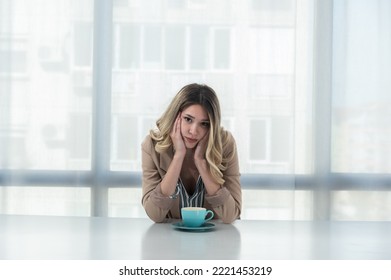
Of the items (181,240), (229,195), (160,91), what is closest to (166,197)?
(229,195)

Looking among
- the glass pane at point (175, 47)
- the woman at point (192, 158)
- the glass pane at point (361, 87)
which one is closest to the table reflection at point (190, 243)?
the woman at point (192, 158)

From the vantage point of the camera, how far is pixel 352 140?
11.4ft

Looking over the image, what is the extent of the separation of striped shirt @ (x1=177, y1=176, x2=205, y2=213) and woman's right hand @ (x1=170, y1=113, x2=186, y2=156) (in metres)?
0.13

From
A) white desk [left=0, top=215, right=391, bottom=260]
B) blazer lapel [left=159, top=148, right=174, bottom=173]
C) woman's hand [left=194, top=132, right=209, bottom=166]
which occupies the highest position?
woman's hand [left=194, top=132, right=209, bottom=166]

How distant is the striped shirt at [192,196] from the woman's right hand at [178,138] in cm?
13

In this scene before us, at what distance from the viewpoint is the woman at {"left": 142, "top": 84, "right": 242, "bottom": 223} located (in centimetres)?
210

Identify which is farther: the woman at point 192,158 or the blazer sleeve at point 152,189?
the woman at point 192,158

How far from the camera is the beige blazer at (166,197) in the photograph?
2.01 meters

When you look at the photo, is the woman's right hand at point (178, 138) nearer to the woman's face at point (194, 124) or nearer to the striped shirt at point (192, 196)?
the woman's face at point (194, 124)

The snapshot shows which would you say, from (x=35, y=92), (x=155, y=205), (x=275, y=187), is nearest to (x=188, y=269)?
(x=155, y=205)

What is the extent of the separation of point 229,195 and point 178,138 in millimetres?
326

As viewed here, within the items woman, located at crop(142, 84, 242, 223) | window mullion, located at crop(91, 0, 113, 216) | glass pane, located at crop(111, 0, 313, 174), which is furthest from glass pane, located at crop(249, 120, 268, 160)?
woman, located at crop(142, 84, 242, 223)

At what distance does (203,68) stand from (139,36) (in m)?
0.46

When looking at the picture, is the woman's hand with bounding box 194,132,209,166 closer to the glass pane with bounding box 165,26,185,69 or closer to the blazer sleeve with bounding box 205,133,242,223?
the blazer sleeve with bounding box 205,133,242,223
